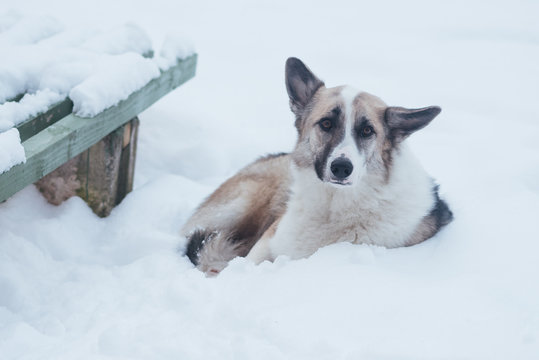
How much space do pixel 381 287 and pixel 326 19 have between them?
7.34 metres

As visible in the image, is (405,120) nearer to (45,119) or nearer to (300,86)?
(300,86)

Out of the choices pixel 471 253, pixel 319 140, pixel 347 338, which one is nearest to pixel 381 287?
pixel 347 338

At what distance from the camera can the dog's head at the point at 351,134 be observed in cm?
274

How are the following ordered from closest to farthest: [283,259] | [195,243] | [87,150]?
[283,259] → [195,243] → [87,150]

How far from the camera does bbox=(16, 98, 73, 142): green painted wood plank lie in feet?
9.93

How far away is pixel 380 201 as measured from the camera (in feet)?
9.58

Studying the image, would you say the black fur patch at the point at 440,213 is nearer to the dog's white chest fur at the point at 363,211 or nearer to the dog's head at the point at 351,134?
the dog's white chest fur at the point at 363,211

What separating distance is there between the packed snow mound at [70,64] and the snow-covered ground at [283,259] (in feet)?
2.10

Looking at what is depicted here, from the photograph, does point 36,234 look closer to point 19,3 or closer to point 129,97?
point 129,97

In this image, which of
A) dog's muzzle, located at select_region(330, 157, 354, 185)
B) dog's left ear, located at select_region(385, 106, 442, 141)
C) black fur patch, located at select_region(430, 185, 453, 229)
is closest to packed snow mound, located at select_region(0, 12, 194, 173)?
dog's muzzle, located at select_region(330, 157, 354, 185)

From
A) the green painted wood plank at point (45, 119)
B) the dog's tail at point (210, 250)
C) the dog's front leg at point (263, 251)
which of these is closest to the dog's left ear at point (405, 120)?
the dog's front leg at point (263, 251)

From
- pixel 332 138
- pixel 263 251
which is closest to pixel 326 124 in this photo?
A: pixel 332 138

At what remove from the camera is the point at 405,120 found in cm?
296

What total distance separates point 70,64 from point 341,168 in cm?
190
